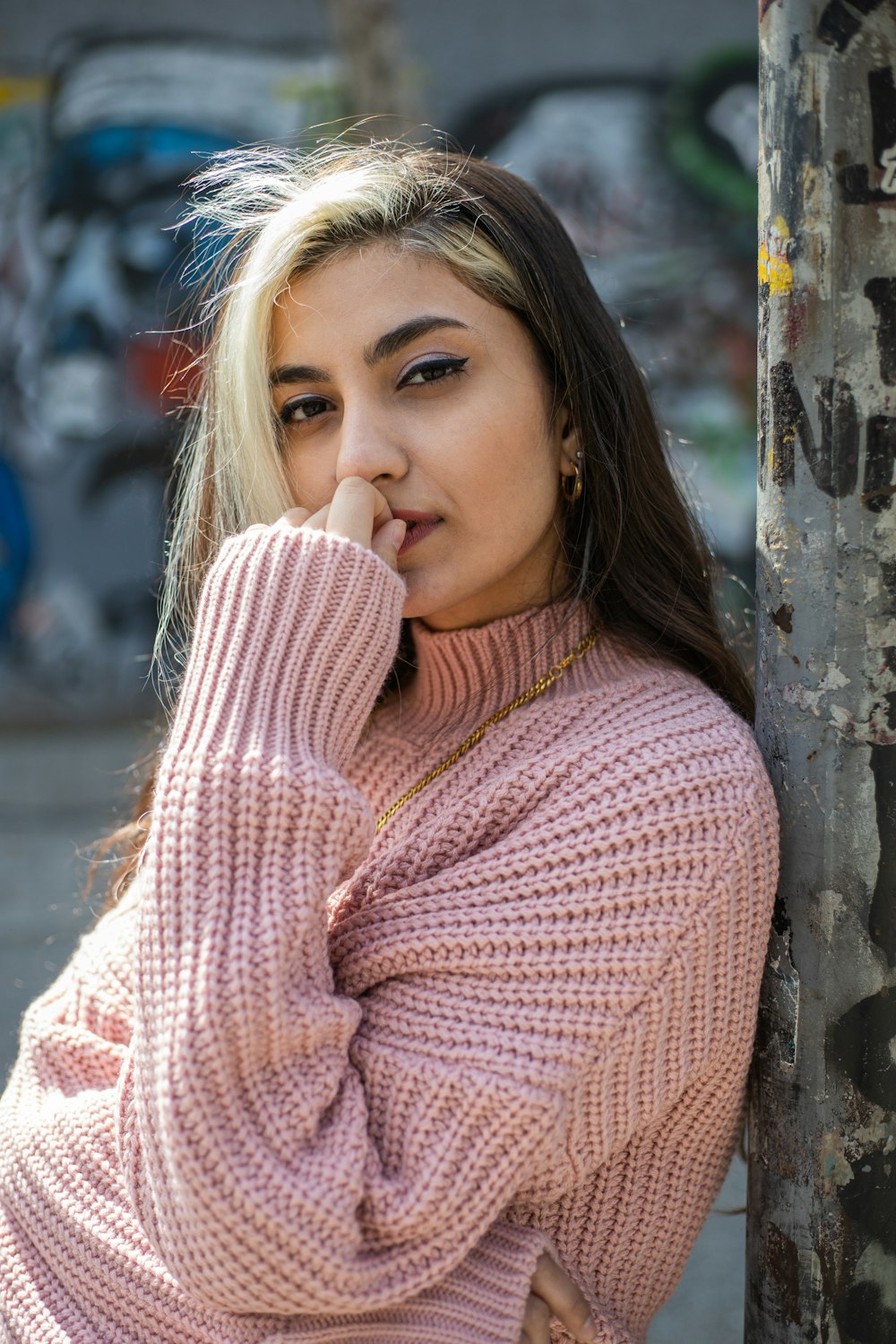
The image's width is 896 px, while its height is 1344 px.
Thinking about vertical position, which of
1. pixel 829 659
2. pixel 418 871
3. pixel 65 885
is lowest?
pixel 65 885

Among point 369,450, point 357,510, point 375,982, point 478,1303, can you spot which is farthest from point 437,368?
point 478,1303

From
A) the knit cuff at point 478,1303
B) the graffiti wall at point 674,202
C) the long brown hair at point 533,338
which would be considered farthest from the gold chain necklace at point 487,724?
the graffiti wall at point 674,202

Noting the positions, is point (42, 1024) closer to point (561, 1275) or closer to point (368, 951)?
point (368, 951)

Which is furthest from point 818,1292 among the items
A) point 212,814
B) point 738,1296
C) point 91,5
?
point 91,5

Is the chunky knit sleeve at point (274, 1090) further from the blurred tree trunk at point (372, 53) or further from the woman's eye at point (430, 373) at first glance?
the blurred tree trunk at point (372, 53)

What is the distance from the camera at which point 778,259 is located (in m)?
1.44

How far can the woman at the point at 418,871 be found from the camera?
1414mm

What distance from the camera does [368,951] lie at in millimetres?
1587

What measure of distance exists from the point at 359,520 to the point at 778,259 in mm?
606

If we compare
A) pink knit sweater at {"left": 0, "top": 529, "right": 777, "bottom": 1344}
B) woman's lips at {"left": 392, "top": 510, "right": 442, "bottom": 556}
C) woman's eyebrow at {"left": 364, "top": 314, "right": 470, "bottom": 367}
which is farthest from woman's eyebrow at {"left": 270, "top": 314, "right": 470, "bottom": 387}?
pink knit sweater at {"left": 0, "top": 529, "right": 777, "bottom": 1344}

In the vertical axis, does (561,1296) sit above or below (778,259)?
below

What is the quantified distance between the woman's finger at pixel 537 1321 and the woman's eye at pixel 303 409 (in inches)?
48.2

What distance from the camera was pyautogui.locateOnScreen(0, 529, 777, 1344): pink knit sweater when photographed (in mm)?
1394

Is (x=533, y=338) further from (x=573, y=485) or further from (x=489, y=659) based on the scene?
(x=489, y=659)
